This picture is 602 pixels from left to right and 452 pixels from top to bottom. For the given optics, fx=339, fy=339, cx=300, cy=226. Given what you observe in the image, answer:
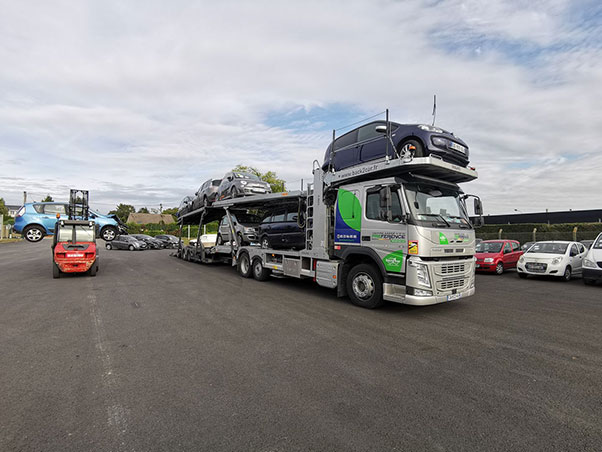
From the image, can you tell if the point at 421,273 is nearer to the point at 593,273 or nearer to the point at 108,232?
the point at 593,273

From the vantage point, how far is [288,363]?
4.06 metres

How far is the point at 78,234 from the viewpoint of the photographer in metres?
12.4

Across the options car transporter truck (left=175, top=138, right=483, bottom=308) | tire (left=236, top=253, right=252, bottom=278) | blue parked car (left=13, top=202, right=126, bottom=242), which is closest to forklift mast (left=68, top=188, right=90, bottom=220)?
blue parked car (left=13, top=202, right=126, bottom=242)

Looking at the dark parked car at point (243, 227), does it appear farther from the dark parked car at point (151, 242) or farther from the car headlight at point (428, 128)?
the dark parked car at point (151, 242)

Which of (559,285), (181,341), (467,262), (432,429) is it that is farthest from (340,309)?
(559,285)

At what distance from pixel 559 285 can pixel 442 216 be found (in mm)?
7040

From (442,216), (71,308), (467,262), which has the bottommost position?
(71,308)

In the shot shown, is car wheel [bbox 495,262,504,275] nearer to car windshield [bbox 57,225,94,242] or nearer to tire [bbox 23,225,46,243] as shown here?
car windshield [bbox 57,225,94,242]

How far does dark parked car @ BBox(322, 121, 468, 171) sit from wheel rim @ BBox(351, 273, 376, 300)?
249cm

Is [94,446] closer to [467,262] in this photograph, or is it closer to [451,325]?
[451,325]

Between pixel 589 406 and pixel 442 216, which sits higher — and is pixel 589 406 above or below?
below

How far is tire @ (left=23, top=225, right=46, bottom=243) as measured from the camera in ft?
44.7

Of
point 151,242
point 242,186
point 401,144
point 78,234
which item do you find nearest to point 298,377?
point 401,144

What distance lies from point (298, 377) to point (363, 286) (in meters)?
3.59
